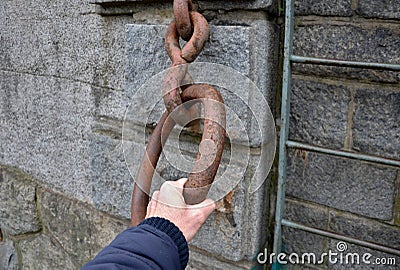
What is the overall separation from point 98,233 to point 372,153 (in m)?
0.79

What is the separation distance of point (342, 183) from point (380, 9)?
1.14 ft

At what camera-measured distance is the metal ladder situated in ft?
2.75

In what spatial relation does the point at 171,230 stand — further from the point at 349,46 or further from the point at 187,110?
the point at 349,46

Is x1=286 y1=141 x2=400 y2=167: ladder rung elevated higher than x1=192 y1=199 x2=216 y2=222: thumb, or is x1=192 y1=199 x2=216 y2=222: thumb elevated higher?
x1=286 y1=141 x2=400 y2=167: ladder rung

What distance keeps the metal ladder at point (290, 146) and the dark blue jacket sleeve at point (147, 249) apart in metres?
0.34

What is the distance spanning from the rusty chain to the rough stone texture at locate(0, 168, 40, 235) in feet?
2.87

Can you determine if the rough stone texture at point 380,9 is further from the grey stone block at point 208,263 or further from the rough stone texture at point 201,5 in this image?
the grey stone block at point 208,263

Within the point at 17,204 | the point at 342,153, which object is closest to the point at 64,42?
the point at 17,204

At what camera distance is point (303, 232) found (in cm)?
100

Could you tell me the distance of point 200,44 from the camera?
766mm

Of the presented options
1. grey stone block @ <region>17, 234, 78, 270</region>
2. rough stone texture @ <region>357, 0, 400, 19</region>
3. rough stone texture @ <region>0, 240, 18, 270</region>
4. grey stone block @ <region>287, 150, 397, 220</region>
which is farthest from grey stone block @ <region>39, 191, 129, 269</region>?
rough stone texture @ <region>357, 0, 400, 19</region>

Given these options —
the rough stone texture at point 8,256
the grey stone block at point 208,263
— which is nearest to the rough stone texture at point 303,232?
the grey stone block at point 208,263

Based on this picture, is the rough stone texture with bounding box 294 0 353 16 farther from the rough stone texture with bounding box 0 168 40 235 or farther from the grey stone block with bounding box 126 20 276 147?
the rough stone texture with bounding box 0 168 40 235

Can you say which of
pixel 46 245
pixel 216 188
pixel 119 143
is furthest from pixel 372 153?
pixel 46 245
